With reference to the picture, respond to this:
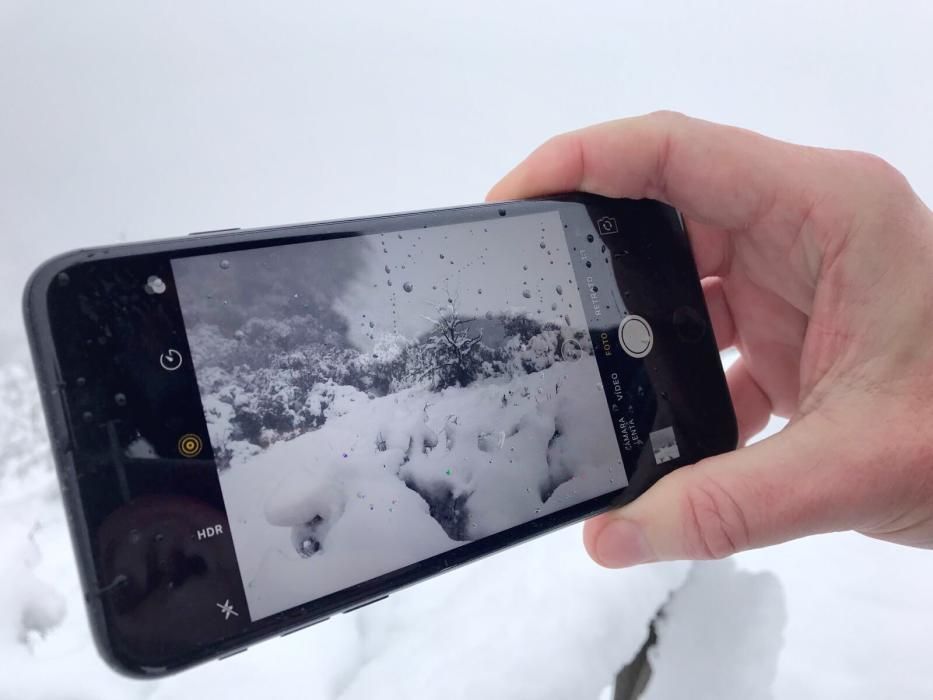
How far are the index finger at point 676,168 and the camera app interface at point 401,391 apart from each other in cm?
4

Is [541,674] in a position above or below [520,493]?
below

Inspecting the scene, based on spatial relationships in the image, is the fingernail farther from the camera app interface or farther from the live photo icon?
the live photo icon

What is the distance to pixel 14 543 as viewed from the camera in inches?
17.8

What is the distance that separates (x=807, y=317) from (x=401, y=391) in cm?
32

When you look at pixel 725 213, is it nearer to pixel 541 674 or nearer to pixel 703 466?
pixel 703 466

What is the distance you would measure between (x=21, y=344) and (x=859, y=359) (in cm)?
57

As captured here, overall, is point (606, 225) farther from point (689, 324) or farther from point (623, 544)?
point (623, 544)

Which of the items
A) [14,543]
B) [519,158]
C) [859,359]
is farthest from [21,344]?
[859,359]

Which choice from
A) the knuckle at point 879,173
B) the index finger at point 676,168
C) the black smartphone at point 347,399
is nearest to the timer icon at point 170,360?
the black smartphone at point 347,399

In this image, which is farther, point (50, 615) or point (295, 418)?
point (50, 615)

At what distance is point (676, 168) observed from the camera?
1.36ft

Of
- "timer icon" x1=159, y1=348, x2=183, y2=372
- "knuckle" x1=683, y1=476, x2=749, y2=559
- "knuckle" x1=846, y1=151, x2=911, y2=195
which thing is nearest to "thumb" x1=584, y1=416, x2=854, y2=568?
"knuckle" x1=683, y1=476, x2=749, y2=559

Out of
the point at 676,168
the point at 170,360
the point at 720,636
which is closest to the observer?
the point at 170,360

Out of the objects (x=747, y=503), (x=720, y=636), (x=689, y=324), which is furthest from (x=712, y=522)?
(x=720, y=636)
